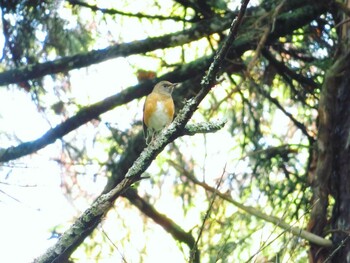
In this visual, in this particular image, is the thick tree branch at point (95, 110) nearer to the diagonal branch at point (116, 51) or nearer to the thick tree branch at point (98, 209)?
the diagonal branch at point (116, 51)

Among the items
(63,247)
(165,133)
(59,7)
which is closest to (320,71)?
(59,7)

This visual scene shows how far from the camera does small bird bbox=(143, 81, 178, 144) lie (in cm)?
491

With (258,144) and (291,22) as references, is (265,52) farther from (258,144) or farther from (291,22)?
(258,144)

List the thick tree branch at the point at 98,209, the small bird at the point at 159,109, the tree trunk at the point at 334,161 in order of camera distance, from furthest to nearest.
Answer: the small bird at the point at 159,109
the tree trunk at the point at 334,161
the thick tree branch at the point at 98,209

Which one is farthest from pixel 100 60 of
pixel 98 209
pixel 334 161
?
pixel 98 209

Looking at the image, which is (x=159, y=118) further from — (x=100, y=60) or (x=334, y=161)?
(x=334, y=161)

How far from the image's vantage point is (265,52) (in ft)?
16.8

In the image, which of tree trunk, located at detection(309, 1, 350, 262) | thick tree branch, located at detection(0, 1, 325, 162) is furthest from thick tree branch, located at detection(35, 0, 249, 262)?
thick tree branch, located at detection(0, 1, 325, 162)

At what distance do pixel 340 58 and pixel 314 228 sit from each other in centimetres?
110

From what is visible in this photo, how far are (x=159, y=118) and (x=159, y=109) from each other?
0.06m

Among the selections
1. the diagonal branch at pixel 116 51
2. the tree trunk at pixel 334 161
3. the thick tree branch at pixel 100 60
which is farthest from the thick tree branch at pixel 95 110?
the tree trunk at pixel 334 161

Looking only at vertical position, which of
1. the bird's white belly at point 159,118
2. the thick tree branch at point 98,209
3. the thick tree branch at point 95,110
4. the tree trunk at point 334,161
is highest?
the thick tree branch at point 95,110

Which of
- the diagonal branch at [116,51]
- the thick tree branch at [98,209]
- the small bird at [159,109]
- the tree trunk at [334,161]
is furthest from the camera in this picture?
the small bird at [159,109]

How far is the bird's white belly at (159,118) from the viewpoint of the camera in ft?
16.1
